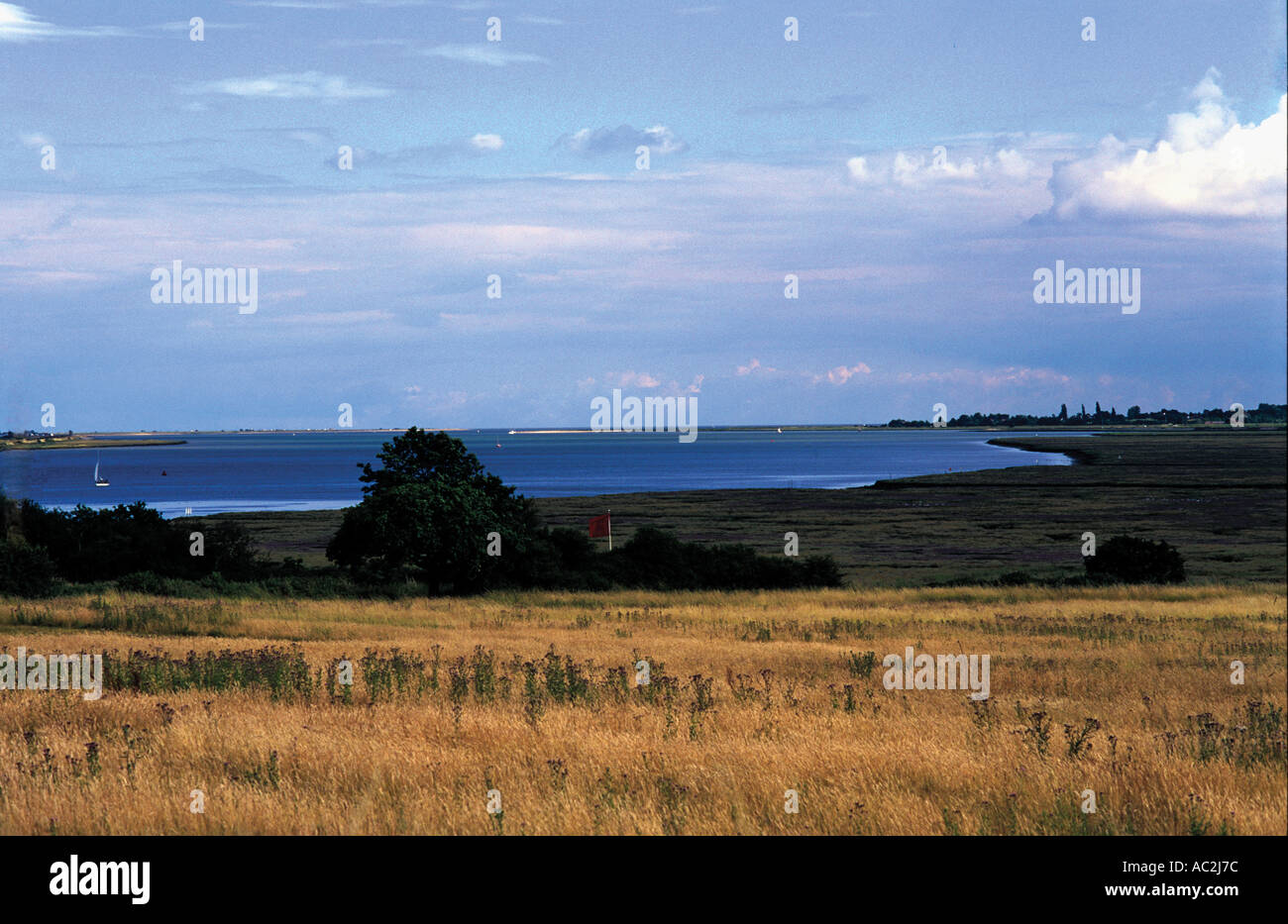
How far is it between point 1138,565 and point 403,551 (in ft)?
93.1

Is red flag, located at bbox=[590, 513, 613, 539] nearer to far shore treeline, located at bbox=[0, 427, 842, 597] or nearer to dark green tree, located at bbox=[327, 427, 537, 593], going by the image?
far shore treeline, located at bbox=[0, 427, 842, 597]

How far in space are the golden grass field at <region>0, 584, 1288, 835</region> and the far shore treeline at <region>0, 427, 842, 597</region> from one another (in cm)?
1487

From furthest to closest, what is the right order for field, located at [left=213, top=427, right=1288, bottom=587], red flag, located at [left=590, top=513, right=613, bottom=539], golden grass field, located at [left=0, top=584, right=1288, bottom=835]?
field, located at [left=213, top=427, right=1288, bottom=587] < red flag, located at [left=590, top=513, right=613, bottom=539] < golden grass field, located at [left=0, top=584, right=1288, bottom=835]

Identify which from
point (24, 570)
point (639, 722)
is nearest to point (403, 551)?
point (24, 570)

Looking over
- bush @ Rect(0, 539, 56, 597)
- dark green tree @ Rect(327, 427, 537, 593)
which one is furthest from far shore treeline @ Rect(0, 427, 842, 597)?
bush @ Rect(0, 539, 56, 597)

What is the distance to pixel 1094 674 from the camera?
64.7 feet

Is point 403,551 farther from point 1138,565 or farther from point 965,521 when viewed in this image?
point 965,521

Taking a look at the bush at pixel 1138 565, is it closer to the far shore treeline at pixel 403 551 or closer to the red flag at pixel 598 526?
the far shore treeline at pixel 403 551

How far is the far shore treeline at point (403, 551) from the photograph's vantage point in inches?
1529

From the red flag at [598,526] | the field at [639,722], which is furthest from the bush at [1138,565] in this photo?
the red flag at [598,526]

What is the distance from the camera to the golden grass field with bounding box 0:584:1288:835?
29.9 ft
